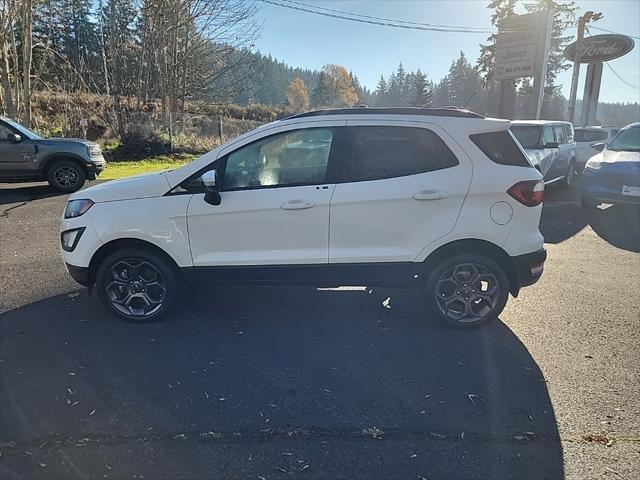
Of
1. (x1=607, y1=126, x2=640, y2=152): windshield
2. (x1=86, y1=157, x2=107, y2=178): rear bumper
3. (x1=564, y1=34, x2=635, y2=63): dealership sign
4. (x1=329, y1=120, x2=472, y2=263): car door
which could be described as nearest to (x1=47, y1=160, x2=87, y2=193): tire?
(x1=86, y1=157, x2=107, y2=178): rear bumper

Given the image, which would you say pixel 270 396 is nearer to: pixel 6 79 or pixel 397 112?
pixel 397 112

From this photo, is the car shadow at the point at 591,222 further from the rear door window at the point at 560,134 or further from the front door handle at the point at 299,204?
the front door handle at the point at 299,204

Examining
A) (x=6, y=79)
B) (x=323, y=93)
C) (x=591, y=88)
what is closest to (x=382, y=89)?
(x=323, y=93)

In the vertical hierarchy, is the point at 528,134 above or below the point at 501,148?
above

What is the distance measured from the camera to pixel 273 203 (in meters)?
3.70

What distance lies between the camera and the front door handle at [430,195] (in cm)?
366


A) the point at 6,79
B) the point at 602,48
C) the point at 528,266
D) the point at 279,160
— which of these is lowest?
the point at 528,266

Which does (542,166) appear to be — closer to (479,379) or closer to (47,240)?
(479,379)

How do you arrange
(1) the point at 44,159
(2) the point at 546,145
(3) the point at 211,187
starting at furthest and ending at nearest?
(1) the point at 44,159 < (2) the point at 546,145 < (3) the point at 211,187

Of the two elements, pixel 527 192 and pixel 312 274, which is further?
pixel 312 274

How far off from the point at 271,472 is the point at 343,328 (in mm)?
1750

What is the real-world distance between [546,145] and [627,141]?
1.45 metres

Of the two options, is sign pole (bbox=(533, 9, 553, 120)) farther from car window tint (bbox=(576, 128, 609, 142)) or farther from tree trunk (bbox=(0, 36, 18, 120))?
tree trunk (bbox=(0, 36, 18, 120))

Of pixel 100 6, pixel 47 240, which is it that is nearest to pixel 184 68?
pixel 100 6
